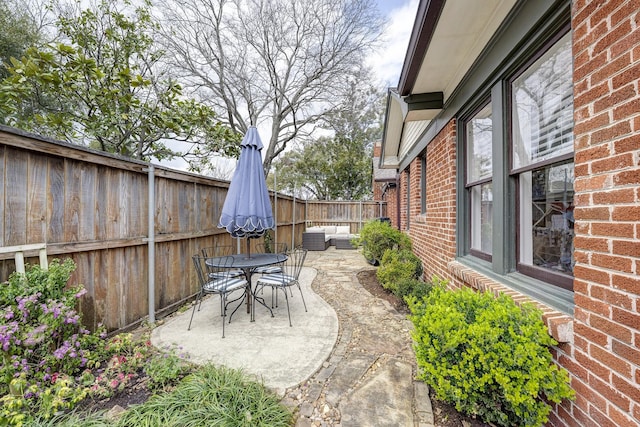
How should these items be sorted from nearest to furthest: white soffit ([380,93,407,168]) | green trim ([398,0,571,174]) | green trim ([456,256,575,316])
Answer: green trim ([456,256,575,316]) → green trim ([398,0,571,174]) → white soffit ([380,93,407,168])

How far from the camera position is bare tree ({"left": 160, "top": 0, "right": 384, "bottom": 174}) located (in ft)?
30.2

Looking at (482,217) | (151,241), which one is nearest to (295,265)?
(151,241)

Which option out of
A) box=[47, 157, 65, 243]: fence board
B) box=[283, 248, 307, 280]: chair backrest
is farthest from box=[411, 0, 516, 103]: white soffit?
box=[47, 157, 65, 243]: fence board

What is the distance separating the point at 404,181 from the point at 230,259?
5.21 meters

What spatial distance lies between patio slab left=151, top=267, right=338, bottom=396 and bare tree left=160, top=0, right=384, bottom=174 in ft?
21.6

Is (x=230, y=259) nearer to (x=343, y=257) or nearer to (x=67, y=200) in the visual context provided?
(x=67, y=200)

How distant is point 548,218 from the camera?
6.65 ft

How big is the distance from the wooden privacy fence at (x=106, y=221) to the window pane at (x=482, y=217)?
12.9 feet

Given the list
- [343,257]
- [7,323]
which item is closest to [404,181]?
[343,257]

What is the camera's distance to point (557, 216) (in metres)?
1.94

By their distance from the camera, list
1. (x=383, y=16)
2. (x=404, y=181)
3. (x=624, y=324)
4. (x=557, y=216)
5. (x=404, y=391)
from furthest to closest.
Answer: (x=383, y=16) → (x=404, y=181) → (x=404, y=391) → (x=557, y=216) → (x=624, y=324)

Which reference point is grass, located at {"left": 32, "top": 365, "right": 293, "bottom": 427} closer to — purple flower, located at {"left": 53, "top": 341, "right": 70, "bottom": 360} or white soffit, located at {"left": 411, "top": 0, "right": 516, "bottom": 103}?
purple flower, located at {"left": 53, "top": 341, "right": 70, "bottom": 360}

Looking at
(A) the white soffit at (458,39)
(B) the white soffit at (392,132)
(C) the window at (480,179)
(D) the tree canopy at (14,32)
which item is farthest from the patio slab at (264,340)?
(D) the tree canopy at (14,32)

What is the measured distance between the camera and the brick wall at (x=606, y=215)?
1.21 metres
